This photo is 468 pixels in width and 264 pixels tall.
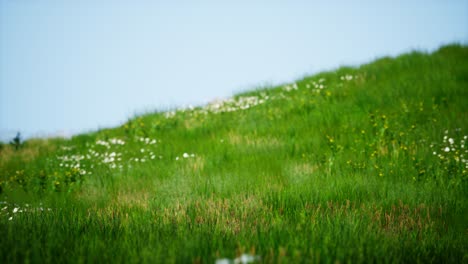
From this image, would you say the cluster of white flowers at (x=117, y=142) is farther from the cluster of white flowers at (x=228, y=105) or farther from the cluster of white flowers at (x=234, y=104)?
the cluster of white flowers at (x=234, y=104)

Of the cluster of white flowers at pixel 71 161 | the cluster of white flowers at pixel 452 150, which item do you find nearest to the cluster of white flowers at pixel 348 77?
the cluster of white flowers at pixel 452 150

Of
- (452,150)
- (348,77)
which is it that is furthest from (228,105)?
(452,150)

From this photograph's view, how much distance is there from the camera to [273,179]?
19.4 ft

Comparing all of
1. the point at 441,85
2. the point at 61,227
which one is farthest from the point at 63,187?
the point at 441,85

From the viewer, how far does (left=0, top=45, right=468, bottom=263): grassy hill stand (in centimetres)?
308

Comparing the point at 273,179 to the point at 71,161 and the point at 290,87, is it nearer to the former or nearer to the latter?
the point at 71,161

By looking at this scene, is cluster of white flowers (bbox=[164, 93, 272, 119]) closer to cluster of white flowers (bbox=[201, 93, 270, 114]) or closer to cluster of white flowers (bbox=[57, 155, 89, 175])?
cluster of white flowers (bbox=[201, 93, 270, 114])

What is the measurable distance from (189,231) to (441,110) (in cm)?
788

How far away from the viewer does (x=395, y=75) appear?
454 inches

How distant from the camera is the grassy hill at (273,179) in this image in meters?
3.08

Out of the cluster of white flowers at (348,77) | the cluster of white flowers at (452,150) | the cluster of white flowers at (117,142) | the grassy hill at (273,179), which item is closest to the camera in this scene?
the grassy hill at (273,179)

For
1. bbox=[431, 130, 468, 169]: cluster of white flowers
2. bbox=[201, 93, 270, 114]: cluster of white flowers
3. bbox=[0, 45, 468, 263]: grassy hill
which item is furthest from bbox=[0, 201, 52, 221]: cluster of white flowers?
bbox=[201, 93, 270, 114]: cluster of white flowers

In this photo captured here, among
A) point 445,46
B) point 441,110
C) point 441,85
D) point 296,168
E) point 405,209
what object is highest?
point 445,46

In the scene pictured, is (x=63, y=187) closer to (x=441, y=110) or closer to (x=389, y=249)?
(x=389, y=249)
